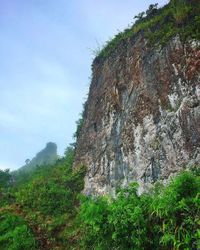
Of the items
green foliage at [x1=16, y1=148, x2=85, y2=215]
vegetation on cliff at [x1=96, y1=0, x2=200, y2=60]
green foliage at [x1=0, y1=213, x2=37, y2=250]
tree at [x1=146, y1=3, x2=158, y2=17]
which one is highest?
tree at [x1=146, y1=3, x2=158, y2=17]

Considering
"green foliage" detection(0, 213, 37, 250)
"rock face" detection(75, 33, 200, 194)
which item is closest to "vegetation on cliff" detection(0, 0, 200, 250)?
"green foliage" detection(0, 213, 37, 250)

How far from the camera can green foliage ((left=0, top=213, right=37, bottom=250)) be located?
12.9 m

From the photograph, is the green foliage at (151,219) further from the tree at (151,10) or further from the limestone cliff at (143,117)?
the tree at (151,10)

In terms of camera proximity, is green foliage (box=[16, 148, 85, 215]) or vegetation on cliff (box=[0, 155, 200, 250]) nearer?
vegetation on cliff (box=[0, 155, 200, 250])

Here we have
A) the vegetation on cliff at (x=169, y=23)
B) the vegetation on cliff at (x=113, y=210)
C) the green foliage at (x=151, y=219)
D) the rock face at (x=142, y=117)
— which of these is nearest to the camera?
the green foliage at (x=151, y=219)

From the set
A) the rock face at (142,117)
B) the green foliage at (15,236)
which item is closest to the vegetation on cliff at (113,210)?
the green foliage at (15,236)

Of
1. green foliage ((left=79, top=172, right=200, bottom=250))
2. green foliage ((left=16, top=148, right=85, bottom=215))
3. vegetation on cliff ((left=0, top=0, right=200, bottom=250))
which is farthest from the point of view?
green foliage ((left=16, top=148, right=85, bottom=215))

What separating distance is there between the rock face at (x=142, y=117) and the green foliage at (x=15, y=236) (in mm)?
4069

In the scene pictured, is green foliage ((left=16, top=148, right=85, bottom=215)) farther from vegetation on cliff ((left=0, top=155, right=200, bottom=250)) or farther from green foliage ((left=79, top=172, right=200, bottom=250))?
green foliage ((left=79, top=172, right=200, bottom=250))

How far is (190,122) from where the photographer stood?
39.1 feet

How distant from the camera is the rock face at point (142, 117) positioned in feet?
40.3

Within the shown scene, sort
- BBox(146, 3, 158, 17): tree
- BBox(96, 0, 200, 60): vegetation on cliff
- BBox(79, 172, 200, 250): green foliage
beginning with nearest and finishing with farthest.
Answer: BBox(79, 172, 200, 250): green foliage → BBox(96, 0, 200, 60): vegetation on cliff → BBox(146, 3, 158, 17): tree

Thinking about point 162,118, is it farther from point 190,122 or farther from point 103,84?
point 103,84

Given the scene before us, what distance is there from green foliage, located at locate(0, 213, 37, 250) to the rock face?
13.3 feet
